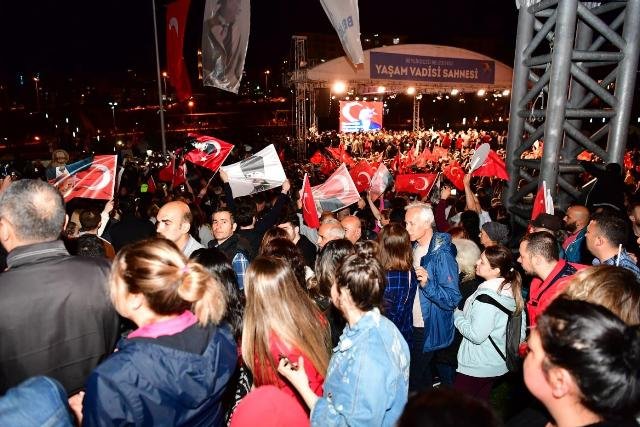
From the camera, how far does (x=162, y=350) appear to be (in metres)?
1.87

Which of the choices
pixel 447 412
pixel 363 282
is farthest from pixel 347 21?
pixel 447 412

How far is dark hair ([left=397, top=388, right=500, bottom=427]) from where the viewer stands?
3.69ft

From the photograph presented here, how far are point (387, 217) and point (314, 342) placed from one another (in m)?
5.01

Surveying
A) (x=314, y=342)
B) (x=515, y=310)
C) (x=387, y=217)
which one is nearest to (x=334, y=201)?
(x=387, y=217)

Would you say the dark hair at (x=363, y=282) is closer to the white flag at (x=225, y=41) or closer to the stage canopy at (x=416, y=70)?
the white flag at (x=225, y=41)

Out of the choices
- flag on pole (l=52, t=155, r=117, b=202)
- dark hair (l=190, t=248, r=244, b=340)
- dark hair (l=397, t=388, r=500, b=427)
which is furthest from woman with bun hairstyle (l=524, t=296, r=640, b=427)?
flag on pole (l=52, t=155, r=117, b=202)

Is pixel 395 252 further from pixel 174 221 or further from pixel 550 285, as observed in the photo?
pixel 174 221

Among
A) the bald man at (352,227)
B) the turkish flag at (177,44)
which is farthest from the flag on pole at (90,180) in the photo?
the turkish flag at (177,44)

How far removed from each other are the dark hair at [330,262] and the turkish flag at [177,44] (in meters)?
8.81

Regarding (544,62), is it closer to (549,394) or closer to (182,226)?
(182,226)

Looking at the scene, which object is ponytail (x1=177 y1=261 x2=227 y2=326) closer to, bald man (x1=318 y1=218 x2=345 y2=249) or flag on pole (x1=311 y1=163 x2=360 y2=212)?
bald man (x1=318 y1=218 x2=345 y2=249)

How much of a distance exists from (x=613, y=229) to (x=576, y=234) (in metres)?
1.53

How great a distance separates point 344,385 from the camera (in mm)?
2131

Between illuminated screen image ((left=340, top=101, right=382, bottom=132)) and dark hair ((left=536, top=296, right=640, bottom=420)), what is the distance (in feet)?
81.0
